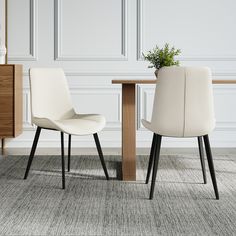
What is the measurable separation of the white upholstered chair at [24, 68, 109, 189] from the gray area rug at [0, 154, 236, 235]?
26cm

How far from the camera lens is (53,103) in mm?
3645

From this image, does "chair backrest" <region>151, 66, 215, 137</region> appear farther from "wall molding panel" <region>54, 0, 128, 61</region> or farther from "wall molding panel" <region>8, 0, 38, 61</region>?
"wall molding panel" <region>8, 0, 38, 61</region>

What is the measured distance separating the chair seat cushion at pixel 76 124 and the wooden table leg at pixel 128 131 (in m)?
0.21

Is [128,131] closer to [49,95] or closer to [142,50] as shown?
[49,95]

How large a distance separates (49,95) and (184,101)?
126 centimetres

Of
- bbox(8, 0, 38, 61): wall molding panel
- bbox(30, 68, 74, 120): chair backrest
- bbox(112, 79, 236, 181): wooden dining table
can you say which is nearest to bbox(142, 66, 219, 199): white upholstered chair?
bbox(112, 79, 236, 181): wooden dining table

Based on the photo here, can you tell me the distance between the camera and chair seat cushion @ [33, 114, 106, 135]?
315 centimetres

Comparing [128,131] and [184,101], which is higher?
[184,101]

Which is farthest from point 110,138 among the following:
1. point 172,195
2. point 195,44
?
point 172,195

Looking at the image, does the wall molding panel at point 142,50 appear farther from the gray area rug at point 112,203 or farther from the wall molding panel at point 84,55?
the gray area rug at point 112,203

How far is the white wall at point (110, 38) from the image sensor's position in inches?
188

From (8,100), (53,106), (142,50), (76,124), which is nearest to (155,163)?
(76,124)

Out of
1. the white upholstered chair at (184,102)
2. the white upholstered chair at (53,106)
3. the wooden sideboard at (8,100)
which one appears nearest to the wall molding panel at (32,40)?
the wooden sideboard at (8,100)

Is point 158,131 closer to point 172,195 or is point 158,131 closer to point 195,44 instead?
point 172,195
